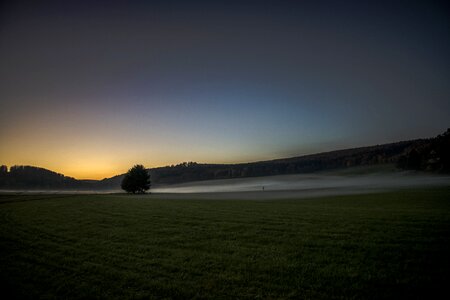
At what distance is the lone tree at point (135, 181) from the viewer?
94938mm

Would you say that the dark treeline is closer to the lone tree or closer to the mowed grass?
the mowed grass

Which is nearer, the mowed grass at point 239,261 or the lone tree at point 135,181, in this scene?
the mowed grass at point 239,261

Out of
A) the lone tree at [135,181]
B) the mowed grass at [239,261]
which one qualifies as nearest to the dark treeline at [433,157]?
the mowed grass at [239,261]

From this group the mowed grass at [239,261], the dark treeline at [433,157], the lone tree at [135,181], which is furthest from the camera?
the lone tree at [135,181]

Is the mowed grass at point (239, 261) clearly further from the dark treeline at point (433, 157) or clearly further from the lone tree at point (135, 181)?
the dark treeline at point (433, 157)

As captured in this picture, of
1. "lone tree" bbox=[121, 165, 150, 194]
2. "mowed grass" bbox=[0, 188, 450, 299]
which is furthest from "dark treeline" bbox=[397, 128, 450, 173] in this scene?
"lone tree" bbox=[121, 165, 150, 194]

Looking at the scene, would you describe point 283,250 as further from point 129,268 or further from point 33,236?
point 33,236

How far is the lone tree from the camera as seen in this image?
94938mm

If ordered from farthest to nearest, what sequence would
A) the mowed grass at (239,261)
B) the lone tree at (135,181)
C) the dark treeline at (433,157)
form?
the lone tree at (135,181), the dark treeline at (433,157), the mowed grass at (239,261)

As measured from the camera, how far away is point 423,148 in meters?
108

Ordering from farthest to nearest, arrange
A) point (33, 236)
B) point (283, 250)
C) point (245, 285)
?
point (33, 236), point (283, 250), point (245, 285)

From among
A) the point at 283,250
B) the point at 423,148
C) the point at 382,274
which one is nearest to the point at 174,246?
the point at 283,250

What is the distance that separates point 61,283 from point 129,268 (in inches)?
95.7

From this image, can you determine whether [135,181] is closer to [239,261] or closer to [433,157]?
[239,261]
